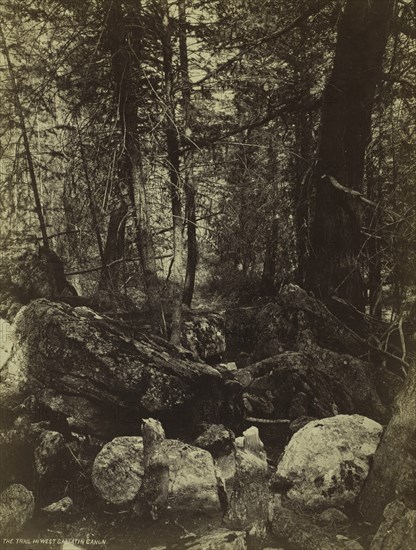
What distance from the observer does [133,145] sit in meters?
3.62

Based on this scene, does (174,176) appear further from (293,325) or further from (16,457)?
(16,457)

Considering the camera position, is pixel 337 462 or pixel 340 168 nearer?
pixel 337 462

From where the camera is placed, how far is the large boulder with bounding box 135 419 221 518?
10.4ft

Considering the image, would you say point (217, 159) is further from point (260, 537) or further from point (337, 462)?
point (260, 537)

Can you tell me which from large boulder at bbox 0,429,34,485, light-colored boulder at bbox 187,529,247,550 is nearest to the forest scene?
large boulder at bbox 0,429,34,485

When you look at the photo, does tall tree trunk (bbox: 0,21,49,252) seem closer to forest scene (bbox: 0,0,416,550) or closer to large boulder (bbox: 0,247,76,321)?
forest scene (bbox: 0,0,416,550)

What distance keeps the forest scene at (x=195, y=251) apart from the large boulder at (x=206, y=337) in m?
0.02

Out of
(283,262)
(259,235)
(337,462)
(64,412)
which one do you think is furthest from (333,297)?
(64,412)

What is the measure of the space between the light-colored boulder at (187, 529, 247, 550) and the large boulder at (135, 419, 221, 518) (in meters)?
0.15

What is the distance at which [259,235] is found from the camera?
3.82m

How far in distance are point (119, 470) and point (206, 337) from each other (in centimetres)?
116

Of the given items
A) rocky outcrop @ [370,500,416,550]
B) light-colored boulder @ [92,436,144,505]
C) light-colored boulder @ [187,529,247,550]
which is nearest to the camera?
rocky outcrop @ [370,500,416,550]

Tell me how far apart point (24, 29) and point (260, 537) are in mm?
3856

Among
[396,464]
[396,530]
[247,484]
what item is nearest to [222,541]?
[247,484]
